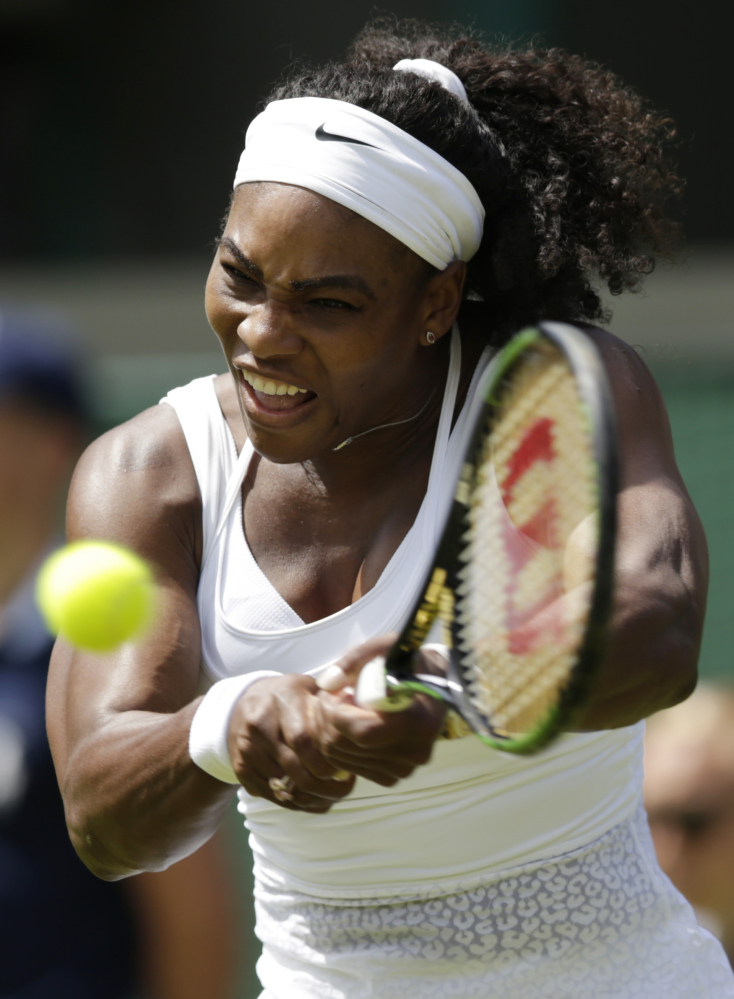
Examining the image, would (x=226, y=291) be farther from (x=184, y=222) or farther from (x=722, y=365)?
(x=184, y=222)

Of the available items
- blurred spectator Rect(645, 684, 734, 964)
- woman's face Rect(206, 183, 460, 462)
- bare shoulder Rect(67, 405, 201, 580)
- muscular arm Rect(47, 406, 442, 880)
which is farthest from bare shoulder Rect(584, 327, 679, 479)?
blurred spectator Rect(645, 684, 734, 964)

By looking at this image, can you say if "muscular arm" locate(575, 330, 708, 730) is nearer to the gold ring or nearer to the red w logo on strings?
the red w logo on strings

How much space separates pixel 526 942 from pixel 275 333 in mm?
991

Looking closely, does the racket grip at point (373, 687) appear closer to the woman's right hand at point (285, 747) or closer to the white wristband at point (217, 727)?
the woman's right hand at point (285, 747)

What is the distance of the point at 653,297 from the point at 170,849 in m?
7.41

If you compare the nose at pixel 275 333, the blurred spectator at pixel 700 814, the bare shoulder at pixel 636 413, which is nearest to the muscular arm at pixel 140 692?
the nose at pixel 275 333

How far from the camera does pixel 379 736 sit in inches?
61.8

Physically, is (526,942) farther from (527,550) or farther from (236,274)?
(236,274)

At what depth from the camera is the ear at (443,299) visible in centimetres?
215

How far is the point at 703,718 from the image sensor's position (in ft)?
10.1

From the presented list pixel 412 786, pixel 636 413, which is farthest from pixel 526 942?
pixel 636 413

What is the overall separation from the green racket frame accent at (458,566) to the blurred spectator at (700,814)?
1450 mm

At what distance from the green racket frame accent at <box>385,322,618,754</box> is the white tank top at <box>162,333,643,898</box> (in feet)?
0.98

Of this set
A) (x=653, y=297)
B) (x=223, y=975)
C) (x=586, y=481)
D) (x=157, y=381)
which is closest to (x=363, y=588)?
(x=586, y=481)
